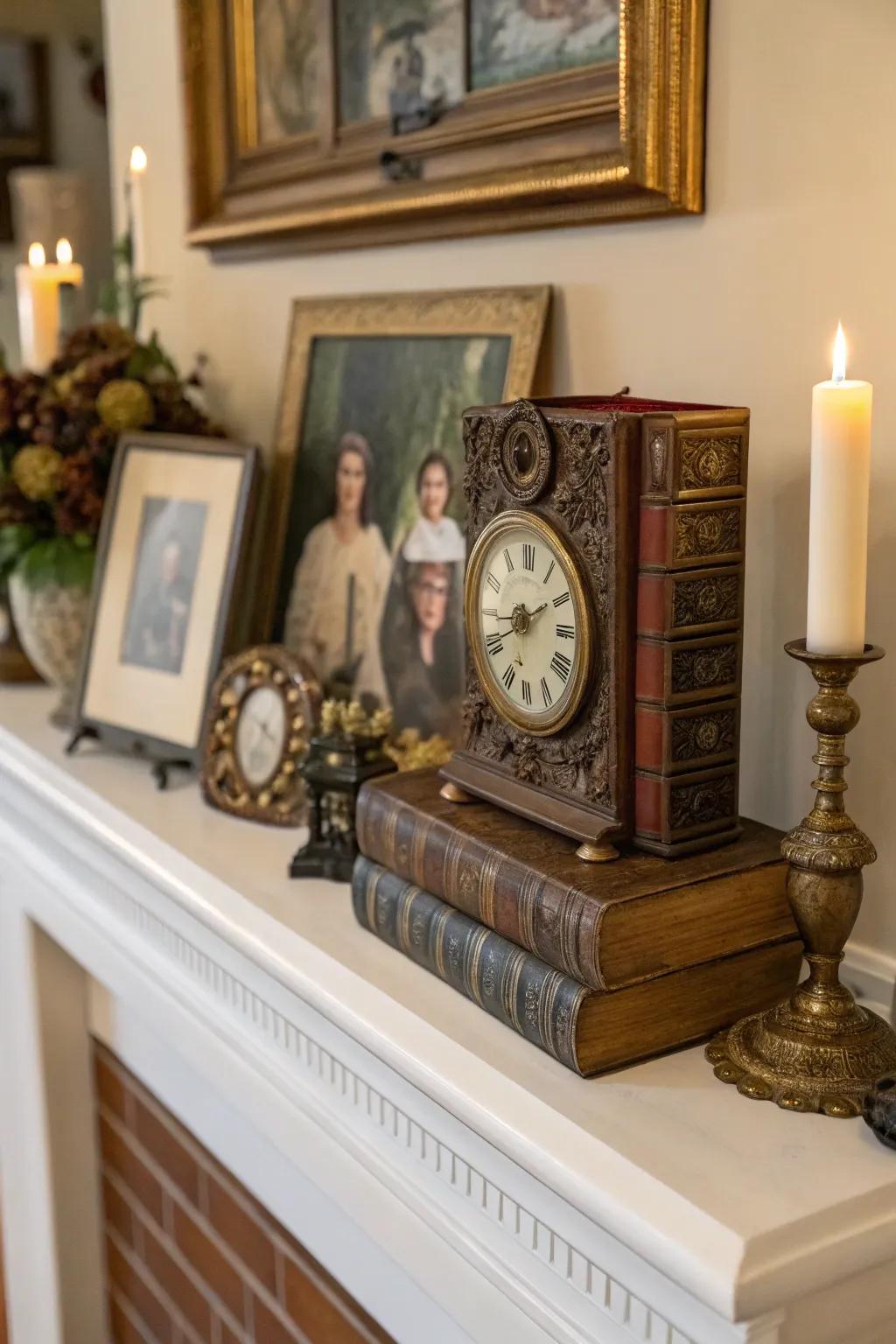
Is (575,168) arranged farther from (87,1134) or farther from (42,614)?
(87,1134)

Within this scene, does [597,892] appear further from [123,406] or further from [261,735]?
[123,406]

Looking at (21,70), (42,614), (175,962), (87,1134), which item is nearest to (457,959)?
(175,962)

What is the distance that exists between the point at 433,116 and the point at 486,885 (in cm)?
71

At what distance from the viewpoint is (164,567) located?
4.50ft

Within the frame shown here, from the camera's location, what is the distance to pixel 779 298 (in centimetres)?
87

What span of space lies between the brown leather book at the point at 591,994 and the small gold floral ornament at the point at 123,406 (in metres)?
0.76

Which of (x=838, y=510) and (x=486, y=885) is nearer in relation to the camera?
(x=838, y=510)

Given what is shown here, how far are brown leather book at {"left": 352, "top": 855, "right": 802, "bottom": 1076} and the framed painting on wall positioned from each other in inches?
20.1

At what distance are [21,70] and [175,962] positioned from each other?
2685 mm

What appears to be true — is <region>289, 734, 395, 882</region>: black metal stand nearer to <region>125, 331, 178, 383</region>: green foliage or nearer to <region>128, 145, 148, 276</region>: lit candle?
<region>125, 331, 178, 383</region>: green foliage

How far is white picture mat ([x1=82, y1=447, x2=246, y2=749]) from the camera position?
1.31m

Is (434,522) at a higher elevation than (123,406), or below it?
below

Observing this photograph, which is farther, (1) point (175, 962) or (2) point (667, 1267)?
(1) point (175, 962)

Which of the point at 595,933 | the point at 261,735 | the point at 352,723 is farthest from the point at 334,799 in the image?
the point at 595,933
